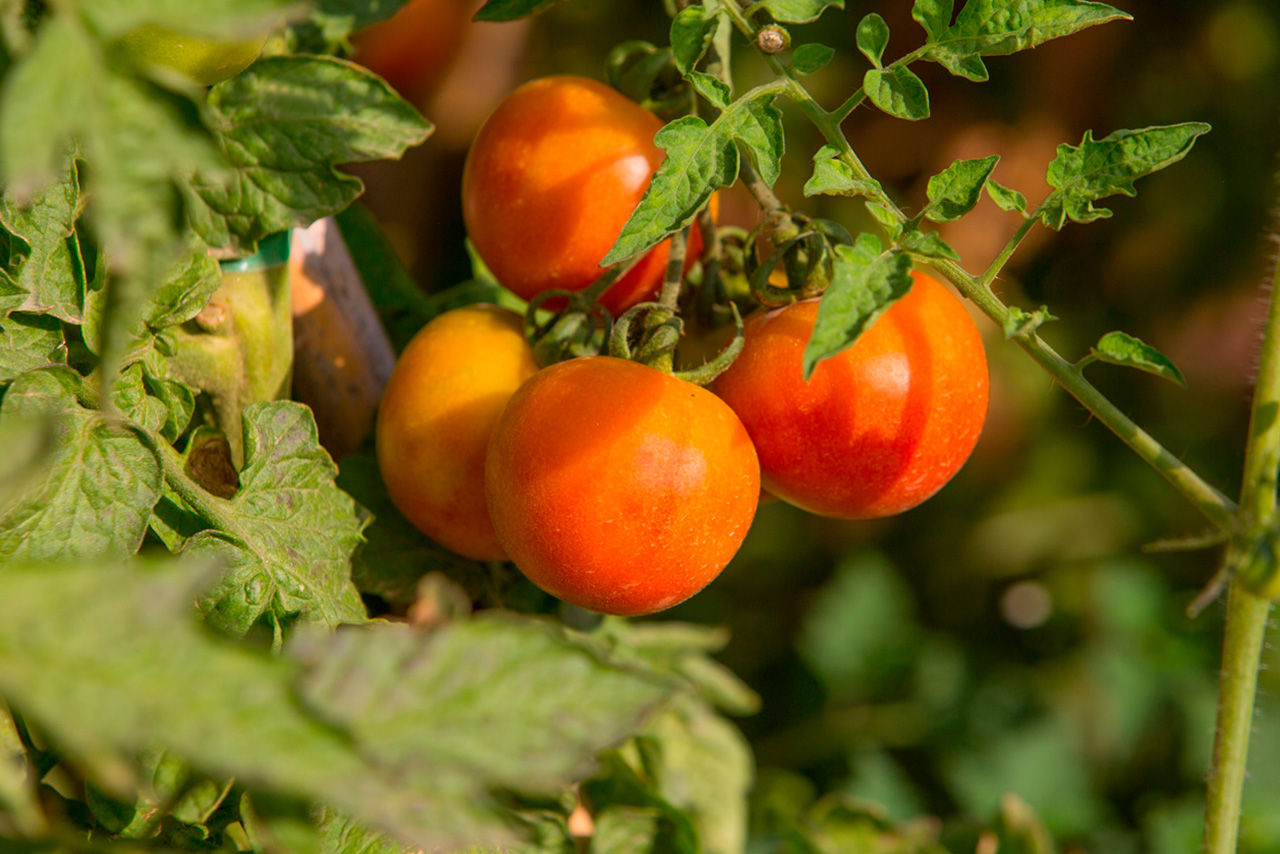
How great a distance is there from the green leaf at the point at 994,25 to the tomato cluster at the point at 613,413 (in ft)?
0.38

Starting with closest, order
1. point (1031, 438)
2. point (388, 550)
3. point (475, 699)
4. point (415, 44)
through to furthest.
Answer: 1. point (475, 699)
2. point (388, 550)
3. point (415, 44)
4. point (1031, 438)

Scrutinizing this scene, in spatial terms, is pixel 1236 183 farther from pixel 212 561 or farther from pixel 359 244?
pixel 212 561

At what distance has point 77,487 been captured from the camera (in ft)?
1.30

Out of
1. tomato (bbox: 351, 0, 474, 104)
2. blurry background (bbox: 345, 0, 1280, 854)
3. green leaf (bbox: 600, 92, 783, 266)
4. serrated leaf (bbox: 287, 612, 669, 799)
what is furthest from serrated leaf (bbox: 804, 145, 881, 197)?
blurry background (bbox: 345, 0, 1280, 854)

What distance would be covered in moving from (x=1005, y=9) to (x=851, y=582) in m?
0.98

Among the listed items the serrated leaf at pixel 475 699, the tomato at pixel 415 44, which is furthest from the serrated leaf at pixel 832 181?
the tomato at pixel 415 44

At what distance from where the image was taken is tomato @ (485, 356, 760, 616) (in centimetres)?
48

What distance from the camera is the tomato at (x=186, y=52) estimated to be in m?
0.41

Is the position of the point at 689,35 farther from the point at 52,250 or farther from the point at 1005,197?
the point at 52,250

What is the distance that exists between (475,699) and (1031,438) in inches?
56.1

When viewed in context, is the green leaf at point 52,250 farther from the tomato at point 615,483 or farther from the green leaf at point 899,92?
the green leaf at point 899,92

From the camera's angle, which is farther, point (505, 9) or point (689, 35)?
point (505, 9)

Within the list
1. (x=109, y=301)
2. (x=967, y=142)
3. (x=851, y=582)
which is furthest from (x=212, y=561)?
(x=967, y=142)

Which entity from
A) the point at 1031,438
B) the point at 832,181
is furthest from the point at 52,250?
the point at 1031,438
